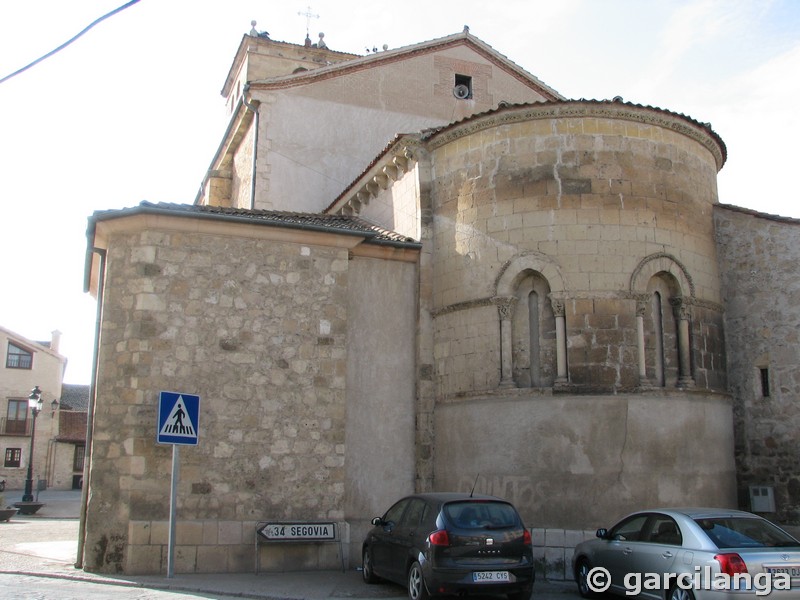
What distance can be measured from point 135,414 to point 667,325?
887 centimetres

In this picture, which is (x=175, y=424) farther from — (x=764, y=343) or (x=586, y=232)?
(x=764, y=343)

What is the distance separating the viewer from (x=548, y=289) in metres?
13.3

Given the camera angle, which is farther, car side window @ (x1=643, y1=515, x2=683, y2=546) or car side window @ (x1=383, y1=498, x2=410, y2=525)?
car side window @ (x1=383, y1=498, x2=410, y2=525)

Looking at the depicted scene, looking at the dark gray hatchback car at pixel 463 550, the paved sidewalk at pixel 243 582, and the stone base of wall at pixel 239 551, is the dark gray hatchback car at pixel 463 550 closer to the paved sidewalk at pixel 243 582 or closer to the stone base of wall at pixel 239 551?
the paved sidewalk at pixel 243 582

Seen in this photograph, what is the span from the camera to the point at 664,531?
9.25 meters

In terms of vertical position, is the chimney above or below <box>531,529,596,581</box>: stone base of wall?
above

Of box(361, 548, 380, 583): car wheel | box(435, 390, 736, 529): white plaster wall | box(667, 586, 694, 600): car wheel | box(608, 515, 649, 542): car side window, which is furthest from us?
box(435, 390, 736, 529): white plaster wall

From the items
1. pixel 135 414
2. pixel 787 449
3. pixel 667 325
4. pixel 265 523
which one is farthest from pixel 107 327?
pixel 787 449

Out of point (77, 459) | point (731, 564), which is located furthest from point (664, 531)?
point (77, 459)

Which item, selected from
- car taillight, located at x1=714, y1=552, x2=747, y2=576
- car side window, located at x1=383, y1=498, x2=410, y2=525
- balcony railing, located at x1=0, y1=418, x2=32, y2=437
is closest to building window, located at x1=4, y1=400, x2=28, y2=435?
balcony railing, located at x1=0, y1=418, x2=32, y2=437

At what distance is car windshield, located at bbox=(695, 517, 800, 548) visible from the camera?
8438mm

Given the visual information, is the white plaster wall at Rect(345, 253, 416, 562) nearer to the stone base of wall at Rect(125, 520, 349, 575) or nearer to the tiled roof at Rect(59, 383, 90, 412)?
the stone base of wall at Rect(125, 520, 349, 575)

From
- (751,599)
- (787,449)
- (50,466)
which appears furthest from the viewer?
(50,466)

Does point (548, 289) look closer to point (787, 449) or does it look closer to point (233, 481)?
point (787, 449)
